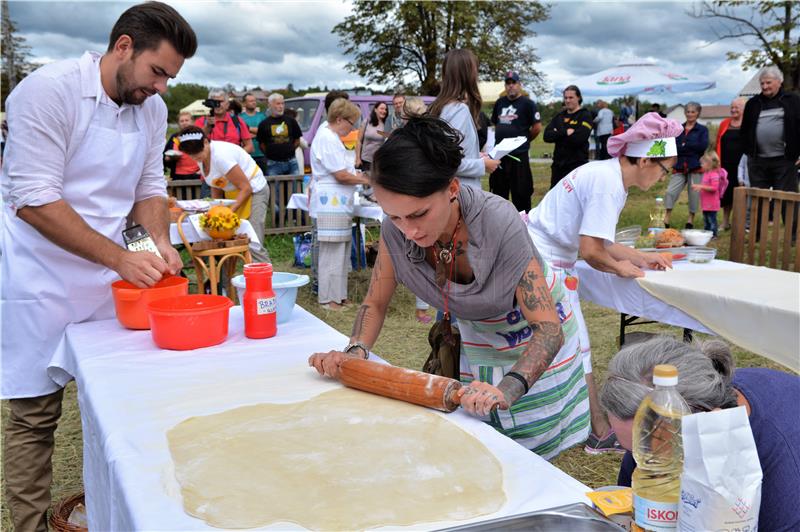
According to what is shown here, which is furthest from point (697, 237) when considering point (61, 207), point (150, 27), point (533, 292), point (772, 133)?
point (772, 133)

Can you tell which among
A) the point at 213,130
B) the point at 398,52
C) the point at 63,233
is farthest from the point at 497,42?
the point at 63,233

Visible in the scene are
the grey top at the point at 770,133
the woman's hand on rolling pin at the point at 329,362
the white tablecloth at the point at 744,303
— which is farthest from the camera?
the grey top at the point at 770,133

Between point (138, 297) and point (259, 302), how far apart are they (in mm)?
404

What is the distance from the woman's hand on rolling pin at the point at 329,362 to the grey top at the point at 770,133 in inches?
280

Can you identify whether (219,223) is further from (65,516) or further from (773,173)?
(773,173)

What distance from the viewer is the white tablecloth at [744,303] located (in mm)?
2627

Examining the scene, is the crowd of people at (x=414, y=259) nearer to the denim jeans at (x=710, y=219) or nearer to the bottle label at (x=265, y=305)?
the bottle label at (x=265, y=305)

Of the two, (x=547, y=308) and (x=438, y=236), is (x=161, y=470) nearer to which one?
(x=438, y=236)

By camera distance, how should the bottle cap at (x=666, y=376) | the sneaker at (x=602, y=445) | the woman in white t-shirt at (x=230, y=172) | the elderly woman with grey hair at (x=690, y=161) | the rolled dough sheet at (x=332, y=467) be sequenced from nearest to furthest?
the bottle cap at (x=666, y=376)
the rolled dough sheet at (x=332, y=467)
the sneaker at (x=602, y=445)
the woman in white t-shirt at (x=230, y=172)
the elderly woman with grey hair at (x=690, y=161)

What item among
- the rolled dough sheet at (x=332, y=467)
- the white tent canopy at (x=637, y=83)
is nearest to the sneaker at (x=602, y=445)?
the rolled dough sheet at (x=332, y=467)

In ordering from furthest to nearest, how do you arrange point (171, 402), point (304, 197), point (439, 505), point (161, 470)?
1. point (304, 197)
2. point (171, 402)
3. point (161, 470)
4. point (439, 505)

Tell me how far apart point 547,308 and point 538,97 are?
83.9ft

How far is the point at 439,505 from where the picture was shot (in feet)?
3.69

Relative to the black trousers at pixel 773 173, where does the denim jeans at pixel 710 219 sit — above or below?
below
